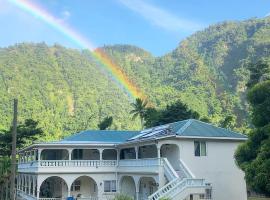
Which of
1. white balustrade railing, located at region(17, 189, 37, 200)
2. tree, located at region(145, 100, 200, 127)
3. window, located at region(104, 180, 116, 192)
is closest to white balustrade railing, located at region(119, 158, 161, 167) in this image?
window, located at region(104, 180, 116, 192)

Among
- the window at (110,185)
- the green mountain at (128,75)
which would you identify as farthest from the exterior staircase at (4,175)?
the green mountain at (128,75)

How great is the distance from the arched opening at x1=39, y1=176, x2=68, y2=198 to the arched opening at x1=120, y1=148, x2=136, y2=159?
661cm

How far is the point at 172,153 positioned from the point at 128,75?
121857 millimetres

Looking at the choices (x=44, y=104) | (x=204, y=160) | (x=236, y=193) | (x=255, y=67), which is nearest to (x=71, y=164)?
(x=204, y=160)

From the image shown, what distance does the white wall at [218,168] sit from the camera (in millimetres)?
31909

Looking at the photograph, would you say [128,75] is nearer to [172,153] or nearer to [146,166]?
[172,153]

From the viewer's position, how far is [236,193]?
109 ft

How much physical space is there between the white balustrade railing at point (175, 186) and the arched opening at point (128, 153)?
39.1 ft

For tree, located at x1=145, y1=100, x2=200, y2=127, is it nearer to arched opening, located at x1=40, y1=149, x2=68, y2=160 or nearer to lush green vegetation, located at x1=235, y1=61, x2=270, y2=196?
arched opening, located at x1=40, y1=149, x2=68, y2=160

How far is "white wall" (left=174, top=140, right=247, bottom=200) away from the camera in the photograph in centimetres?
3191

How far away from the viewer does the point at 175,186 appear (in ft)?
89.4

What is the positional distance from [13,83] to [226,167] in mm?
106342

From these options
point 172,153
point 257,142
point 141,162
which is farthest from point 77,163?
point 257,142

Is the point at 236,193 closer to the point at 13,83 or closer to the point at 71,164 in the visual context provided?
the point at 71,164
